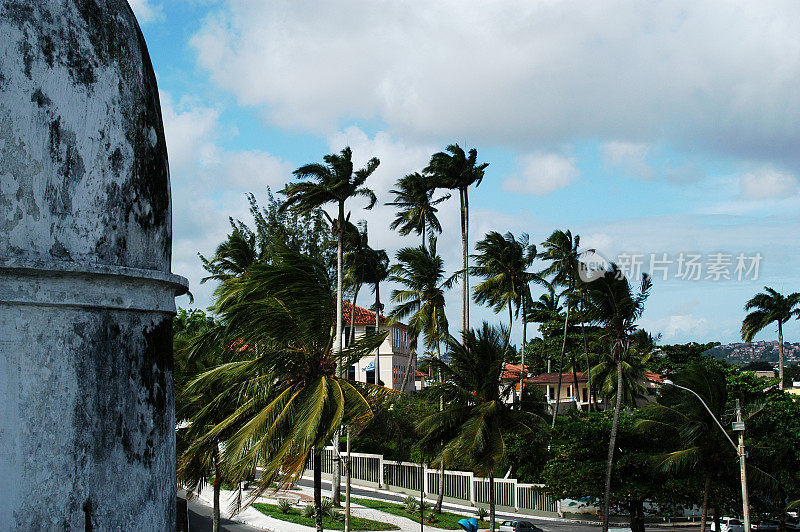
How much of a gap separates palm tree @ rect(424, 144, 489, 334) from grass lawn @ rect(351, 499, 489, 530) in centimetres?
1133

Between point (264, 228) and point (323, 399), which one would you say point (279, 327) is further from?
point (264, 228)

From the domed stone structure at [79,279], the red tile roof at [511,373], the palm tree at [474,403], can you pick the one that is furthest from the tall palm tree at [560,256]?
the domed stone structure at [79,279]

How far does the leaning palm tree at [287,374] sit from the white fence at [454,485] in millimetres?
21195

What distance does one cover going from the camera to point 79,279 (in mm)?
2709

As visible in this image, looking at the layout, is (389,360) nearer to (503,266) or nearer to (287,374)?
(503,266)

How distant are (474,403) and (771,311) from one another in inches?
2064

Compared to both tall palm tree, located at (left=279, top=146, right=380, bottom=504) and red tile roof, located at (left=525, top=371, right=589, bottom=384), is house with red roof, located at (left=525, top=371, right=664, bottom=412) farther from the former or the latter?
tall palm tree, located at (left=279, top=146, right=380, bottom=504)

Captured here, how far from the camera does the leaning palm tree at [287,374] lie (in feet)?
36.4

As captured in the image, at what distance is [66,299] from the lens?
2.68m

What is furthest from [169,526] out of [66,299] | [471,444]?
[471,444]

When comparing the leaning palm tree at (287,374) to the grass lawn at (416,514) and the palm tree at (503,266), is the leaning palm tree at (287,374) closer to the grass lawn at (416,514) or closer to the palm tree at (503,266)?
the grass lawn at (416,514)

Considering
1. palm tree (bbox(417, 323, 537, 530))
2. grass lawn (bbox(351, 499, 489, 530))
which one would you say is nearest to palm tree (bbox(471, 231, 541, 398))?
grass lawn (bbox(351, 499, 489, 530))

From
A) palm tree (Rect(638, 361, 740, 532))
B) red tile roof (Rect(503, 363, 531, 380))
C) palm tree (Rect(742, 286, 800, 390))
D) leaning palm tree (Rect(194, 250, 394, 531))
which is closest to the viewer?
leaning palm tree (Rect(194, 250, 394, 531))

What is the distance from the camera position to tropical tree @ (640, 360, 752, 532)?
24.2 metres
